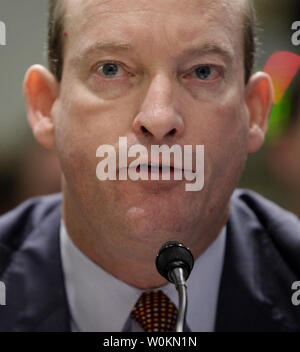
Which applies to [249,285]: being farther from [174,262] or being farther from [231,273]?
[174,262]

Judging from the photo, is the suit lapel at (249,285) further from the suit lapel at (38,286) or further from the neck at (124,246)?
the suit lapel at (38,286)

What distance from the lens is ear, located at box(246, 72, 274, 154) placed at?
1.41 metres

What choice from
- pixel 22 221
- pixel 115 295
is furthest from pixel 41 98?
pixel 115 295

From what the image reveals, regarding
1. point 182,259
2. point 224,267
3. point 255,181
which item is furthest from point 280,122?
point 182,259

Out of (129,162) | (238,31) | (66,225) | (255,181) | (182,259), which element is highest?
(238,31)

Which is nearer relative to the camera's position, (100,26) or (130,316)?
(100,26)

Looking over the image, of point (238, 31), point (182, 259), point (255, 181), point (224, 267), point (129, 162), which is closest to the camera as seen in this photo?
point (182, 259)

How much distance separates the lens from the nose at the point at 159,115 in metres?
1.10

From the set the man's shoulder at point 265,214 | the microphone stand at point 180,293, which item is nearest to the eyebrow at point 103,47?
the microphone stand at point 180,293

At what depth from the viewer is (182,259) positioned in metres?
1.00

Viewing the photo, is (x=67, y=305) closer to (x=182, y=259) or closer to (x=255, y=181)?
(x=182, y=259)

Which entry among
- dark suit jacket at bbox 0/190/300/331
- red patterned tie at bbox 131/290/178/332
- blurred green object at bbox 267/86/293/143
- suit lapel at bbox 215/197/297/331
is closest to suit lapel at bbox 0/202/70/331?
dark suit jacket at bbox 0/190/300/331

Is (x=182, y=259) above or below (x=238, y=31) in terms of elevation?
below

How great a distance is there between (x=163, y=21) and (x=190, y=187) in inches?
13.3
